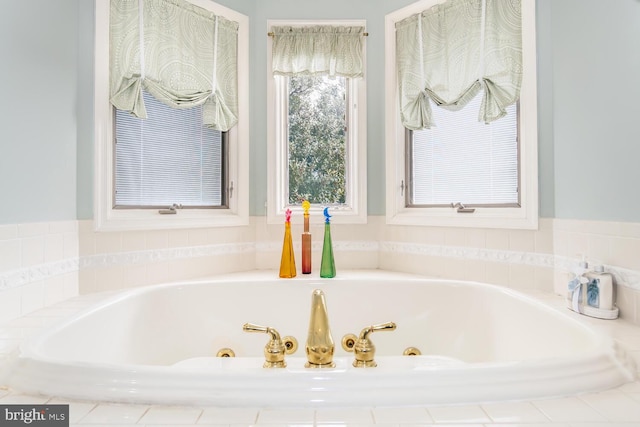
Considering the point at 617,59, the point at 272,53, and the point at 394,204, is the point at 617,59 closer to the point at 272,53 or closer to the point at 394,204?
the point at 394,204

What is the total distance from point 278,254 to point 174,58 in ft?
3.74

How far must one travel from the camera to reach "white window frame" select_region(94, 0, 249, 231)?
1.72m

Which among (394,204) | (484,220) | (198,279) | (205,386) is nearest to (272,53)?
(394,204)

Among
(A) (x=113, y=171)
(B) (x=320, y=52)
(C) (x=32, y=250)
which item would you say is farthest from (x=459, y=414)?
(B) (x=320, y=52)

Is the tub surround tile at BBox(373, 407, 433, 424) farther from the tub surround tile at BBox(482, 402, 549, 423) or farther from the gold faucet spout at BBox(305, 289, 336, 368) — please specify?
the gold faucet spout at BBox(305, 289, 336, 368)

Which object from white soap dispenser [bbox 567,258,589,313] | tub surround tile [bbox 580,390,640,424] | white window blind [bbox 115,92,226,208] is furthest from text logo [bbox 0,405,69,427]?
white soap dispenser [bbox 567,258,589,313]

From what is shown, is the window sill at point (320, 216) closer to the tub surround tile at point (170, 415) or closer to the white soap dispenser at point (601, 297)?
the white soap dispenser at point (601, 297)

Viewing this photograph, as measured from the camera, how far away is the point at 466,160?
2.09 meters

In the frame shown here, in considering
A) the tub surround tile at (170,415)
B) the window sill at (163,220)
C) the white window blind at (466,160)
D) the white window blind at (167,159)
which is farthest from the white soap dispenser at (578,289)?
the white window blind at (167,159)

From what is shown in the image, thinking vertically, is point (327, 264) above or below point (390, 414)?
above

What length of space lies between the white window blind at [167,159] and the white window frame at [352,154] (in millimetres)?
284

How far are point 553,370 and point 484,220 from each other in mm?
1134

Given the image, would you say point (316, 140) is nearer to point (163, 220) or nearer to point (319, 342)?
point (163, 220)

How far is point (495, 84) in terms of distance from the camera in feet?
6.03
